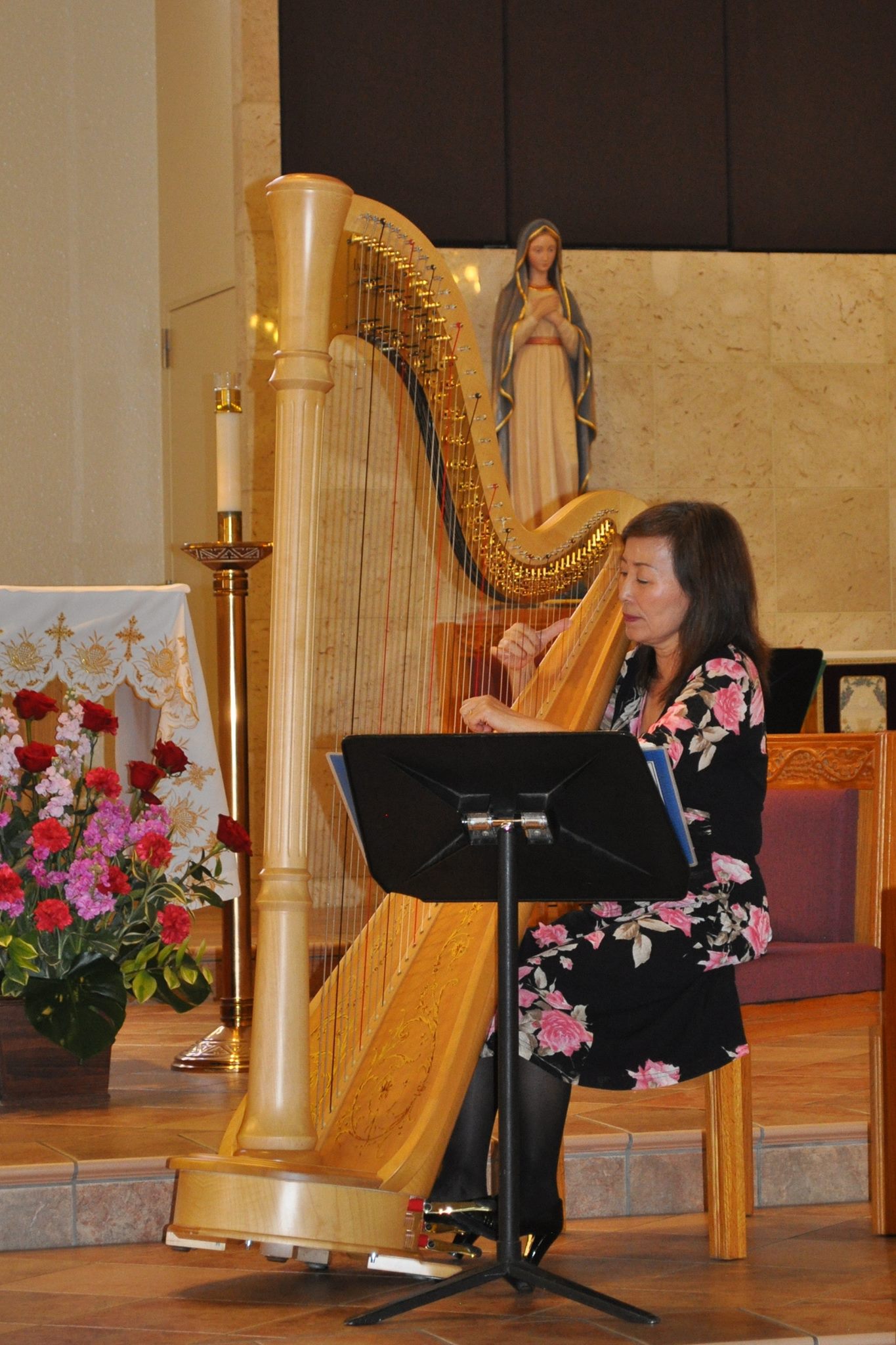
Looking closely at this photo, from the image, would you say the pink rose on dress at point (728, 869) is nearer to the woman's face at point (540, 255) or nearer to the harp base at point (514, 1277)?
the harp base at point (514, 1277)

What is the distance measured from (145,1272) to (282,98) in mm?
5383

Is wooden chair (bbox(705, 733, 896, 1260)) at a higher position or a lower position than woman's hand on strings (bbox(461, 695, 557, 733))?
lower

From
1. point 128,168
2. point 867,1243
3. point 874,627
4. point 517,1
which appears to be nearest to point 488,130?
point 517,1

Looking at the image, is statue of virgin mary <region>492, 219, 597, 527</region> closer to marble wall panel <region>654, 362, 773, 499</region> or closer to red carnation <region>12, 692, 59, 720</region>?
marble wall panel <region>654, 362, 773, 499</region>

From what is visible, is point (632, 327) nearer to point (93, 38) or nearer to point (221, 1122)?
point (93, 38)

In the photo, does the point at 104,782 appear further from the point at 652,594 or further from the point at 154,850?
the point at 652,594

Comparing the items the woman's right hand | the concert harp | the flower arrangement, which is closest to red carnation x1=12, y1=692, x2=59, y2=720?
the flower arrangement

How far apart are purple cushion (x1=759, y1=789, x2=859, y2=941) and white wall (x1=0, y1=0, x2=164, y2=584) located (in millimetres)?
4713

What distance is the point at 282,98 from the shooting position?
7031 millimetres

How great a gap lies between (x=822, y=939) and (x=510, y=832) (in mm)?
1034

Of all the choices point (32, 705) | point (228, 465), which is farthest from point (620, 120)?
point (32, 705)

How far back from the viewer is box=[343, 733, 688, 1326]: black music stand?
2172 millimetres

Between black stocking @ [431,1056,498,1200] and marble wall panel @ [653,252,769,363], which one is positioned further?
marble wall panel @ [653,252,769,363]

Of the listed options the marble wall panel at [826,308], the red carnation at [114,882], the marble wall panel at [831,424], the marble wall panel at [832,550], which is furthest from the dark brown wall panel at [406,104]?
the red carnation at [114,882]
